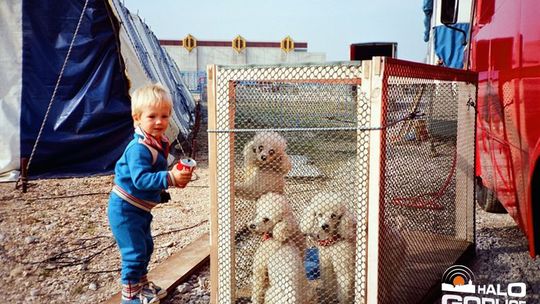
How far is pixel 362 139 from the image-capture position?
1936 mm

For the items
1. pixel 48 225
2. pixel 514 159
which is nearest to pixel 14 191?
pixel 48 225

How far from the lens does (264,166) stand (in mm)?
2293

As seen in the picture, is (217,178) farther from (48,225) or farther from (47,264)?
(48,225)

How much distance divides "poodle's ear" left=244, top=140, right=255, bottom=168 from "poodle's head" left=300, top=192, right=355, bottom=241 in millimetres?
382

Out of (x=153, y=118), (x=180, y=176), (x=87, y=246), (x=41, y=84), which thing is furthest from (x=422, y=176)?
(x=41, y=84)

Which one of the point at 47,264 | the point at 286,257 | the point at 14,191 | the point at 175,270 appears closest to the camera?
the point at 286,257

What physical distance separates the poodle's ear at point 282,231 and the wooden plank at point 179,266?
39.9 inches

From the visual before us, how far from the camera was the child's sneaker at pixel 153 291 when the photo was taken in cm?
262

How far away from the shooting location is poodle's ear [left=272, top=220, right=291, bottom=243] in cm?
226

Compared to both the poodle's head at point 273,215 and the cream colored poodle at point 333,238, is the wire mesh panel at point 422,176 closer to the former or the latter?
the cream colored poodle at point 333,238

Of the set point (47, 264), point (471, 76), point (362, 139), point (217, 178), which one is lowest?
point (47, 264)

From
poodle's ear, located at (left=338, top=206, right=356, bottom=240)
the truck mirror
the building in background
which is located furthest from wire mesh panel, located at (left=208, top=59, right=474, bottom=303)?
the building in background

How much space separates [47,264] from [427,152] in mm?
2870

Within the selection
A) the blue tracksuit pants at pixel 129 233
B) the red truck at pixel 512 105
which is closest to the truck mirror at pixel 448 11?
the red truck at pixel 512 105
